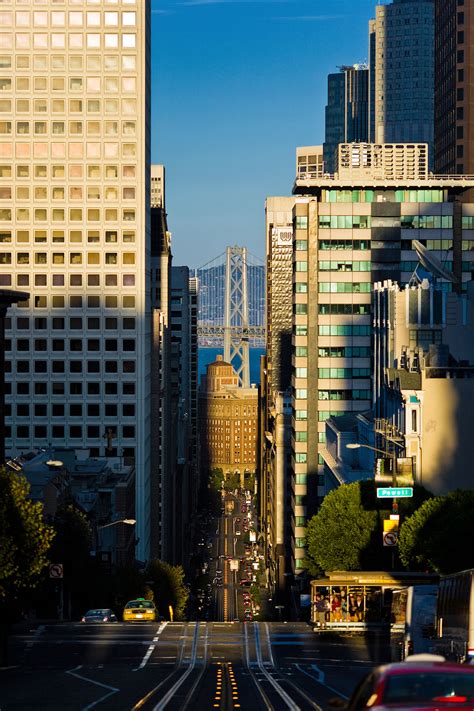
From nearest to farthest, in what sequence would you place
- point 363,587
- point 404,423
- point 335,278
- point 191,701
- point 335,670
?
point 191,701
point 335,670
point 363,587
point 404,423
point 335,278

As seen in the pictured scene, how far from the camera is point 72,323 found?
Result: 540 feet

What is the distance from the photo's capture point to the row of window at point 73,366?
164 metres

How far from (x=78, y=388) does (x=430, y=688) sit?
480ft

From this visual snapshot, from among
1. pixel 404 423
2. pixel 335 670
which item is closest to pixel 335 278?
pixel 404 423

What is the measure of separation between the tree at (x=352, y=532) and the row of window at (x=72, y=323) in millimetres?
68498

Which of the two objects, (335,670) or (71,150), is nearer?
(335,670)

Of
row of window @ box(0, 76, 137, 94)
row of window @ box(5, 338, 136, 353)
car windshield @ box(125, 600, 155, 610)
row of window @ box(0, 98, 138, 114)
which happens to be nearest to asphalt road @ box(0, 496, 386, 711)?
car windshield @ box(125, 600, 155, 610)

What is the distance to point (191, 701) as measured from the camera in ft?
131

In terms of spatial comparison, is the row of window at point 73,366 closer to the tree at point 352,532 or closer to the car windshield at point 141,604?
the tree at point 352,532

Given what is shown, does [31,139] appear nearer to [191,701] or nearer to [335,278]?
[335,278]

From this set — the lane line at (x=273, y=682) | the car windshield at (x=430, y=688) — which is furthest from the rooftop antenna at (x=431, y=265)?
the car windshield at (x=430, y=688)

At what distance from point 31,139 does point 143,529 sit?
43.1 m

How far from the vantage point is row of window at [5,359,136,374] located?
537 feet

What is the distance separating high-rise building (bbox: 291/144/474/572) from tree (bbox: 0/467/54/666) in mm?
99047
